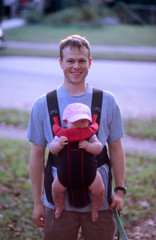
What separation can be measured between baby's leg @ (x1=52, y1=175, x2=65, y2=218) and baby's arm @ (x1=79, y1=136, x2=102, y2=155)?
273mm

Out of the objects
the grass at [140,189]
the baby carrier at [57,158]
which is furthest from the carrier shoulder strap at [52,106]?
the grass at [140,189]

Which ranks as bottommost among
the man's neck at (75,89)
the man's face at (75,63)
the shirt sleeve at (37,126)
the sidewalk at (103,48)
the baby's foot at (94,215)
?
the sidewalk at (103,48)

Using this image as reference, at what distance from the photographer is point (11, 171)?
5.31 m

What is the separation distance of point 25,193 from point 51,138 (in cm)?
259

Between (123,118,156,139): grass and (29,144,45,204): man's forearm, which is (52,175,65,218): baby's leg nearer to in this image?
(29,144,45,204): man's forearm

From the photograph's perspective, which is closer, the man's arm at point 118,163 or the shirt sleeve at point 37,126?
the shirt sleeve at point 37,126

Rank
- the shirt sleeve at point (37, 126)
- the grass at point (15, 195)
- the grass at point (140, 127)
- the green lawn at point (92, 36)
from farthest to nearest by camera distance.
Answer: the green lawn at point (92, 36) → the grass at point (140, 127) → the grass at point (15, 195) → the shirt sleeve at point (37, 126)

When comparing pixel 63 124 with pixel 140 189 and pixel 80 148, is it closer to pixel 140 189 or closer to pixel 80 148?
pixel 80 148

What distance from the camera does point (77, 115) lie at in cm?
202

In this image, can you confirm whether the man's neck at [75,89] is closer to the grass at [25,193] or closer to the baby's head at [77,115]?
the baby's head at [77,115]

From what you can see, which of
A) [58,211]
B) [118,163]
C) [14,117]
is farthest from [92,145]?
[14,117]

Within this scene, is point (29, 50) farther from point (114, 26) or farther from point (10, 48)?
point (114, 26)

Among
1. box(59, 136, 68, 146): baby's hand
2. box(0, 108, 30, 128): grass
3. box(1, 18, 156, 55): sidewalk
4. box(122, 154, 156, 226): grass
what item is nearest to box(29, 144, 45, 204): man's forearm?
box(59, 136, 68, 146): baby's hand

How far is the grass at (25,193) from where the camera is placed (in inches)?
153
